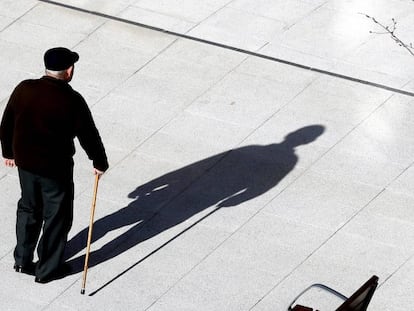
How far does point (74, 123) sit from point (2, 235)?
1.55m

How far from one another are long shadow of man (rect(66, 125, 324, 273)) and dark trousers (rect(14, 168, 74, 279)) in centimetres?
30

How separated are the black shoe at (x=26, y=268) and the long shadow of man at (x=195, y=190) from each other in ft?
1.08

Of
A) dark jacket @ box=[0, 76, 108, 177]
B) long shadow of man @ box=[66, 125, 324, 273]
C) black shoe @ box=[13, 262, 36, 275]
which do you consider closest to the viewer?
dark jacket @ box=[0, 76, 108, 177]

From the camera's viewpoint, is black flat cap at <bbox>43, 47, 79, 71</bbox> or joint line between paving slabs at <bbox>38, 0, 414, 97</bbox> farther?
joint line between paving slabs at <bbox>38, 0, 414, 97</bbox>

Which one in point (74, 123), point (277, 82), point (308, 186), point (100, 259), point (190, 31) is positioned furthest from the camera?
point (190, 31)

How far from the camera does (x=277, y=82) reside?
44.4 ft

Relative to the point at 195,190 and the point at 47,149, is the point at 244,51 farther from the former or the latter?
the point at 47,149

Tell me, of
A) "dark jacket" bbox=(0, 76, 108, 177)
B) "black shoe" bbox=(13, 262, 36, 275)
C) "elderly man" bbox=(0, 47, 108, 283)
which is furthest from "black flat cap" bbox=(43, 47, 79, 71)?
"black shoe" bbox=(13, 262, 36, 275)

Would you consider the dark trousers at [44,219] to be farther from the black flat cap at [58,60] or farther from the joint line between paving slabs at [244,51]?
the joint line between paving slabs at [244,51]

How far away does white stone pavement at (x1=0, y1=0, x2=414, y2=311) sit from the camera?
10.9 m

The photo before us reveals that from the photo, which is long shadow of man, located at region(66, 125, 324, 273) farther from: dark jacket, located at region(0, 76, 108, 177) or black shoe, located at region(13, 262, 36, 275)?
dark jacket, located at region(0, 76, 108, 177)

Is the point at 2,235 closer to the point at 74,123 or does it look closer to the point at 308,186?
the point at 74,123

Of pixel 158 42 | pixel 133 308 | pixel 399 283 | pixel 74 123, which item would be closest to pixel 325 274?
pixel 399 283

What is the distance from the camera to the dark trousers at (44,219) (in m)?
10.5
